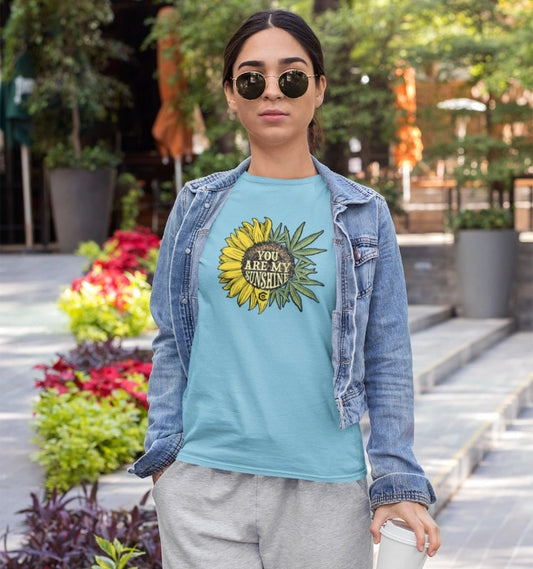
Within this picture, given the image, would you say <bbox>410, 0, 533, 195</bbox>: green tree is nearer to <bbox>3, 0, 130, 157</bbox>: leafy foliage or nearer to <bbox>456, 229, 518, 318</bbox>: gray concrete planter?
<bbox>456, 229, 518, 318</bbox>: gray concrete planter

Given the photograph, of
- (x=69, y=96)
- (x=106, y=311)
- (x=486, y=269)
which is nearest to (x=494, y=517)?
(x=106, y=311)

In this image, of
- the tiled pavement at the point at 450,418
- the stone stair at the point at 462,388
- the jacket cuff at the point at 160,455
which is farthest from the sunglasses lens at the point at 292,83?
the stone stair at the point at 462,388

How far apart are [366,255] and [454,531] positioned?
11.0 feet

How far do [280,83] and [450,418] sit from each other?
5118 mm

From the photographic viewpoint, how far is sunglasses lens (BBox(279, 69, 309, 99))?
80.1 inches

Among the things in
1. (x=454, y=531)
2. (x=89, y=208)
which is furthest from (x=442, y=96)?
(x=454, y=531)

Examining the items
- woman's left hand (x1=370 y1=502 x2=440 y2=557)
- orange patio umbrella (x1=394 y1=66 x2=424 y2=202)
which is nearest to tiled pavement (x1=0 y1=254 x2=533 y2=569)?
orange patio umbrella (x1=394 y1=66 x2=424 y2=202)

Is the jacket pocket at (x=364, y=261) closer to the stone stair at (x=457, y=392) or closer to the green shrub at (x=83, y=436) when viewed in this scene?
the stone stair at (x=457, y=392)

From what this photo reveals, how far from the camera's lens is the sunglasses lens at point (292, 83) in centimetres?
204

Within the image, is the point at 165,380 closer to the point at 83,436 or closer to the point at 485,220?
the point at 83,436

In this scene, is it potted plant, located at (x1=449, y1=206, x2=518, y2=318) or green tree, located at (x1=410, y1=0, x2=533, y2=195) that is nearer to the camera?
green tree, located at (x1=410, y1=0, x2=533, y2=195)

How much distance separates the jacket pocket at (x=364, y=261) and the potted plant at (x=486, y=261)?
9153mm

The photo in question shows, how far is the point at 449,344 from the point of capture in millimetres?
9148

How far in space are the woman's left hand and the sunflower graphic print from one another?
400mm
